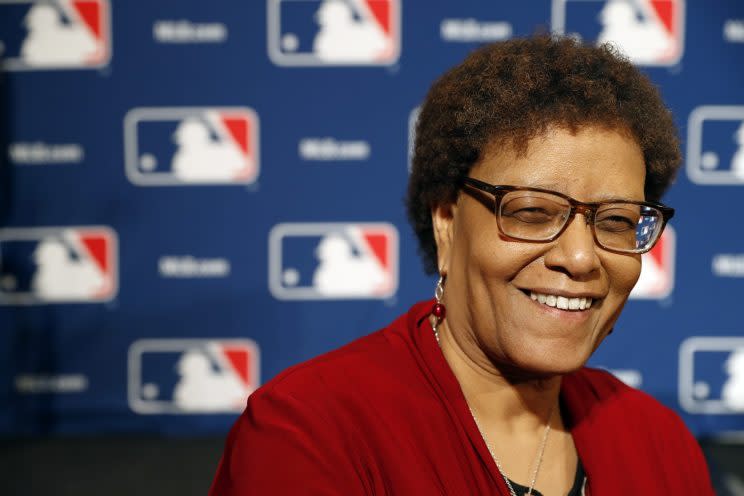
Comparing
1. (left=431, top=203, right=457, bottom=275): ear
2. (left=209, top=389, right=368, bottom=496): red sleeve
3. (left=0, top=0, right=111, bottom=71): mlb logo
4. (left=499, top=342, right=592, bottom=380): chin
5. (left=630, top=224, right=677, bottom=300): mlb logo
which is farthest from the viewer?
(left=630, top=224, right=677, bottom=300): mlb logo

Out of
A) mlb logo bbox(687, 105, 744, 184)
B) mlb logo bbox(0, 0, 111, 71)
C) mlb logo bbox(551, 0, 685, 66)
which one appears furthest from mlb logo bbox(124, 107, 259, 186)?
mlb logo bbox(687, 105, 744, 184)

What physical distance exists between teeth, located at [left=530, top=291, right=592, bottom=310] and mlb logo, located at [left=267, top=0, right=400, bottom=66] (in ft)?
5.22

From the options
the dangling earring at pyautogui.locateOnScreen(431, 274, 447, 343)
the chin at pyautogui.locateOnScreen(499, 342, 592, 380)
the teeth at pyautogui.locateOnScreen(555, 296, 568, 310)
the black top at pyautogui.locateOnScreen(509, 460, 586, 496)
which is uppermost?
the teeth at pyautogui.locateOnScreen(555, 296, 568, 310)

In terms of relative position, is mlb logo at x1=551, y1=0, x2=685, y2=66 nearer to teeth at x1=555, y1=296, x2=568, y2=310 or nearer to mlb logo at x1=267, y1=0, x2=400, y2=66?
mlb logo at x1=267, y1=0, x2=400, y2=66

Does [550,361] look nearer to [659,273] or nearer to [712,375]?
[659,273]

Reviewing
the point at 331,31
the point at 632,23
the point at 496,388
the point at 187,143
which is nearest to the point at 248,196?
the point at 187,143

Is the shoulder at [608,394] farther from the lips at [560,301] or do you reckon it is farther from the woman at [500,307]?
the lips at [560,301]

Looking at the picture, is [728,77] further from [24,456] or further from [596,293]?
[24,456]

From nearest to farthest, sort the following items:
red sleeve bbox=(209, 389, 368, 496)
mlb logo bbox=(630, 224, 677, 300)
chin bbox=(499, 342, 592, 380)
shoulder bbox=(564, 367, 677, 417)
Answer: red sleeve bbox=(209, 389, 368, 496), chin bbox=(499, 342, 592, 380), shoulder bbox=(564, 367, 677, 417), mlb logo bbox=(630, 224, 677, 300)

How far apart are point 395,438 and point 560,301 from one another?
0.85 ft

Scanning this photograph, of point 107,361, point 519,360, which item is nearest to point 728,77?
point 519,360

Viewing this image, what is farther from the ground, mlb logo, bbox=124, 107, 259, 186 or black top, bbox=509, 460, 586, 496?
mlb logo, bbox=124, 107, 259, 186

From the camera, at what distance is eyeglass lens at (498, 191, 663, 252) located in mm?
803

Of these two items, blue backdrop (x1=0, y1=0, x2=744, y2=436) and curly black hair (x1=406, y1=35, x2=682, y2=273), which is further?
blue backdrop (x1=0, y1=0, x2=744, y2=436)
